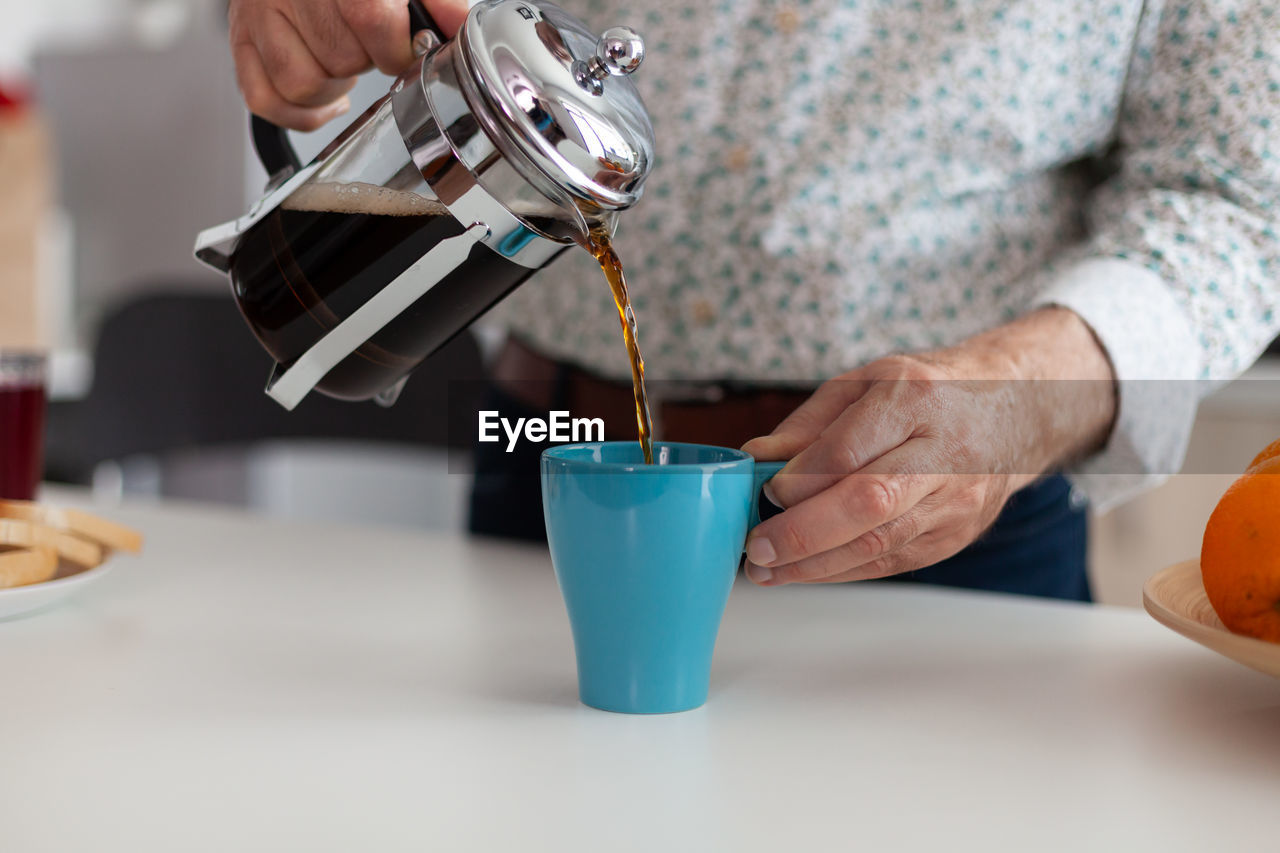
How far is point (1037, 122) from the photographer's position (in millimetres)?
794

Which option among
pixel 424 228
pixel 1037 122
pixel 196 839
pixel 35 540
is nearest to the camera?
pixel 196 839

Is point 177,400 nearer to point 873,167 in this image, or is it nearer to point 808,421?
point 873,167

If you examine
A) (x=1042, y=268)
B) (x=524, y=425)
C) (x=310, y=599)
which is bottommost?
(x=310, y=599)

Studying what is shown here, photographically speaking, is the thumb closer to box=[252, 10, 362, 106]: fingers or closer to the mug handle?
box=[252, 10, 362, 106]: fingers

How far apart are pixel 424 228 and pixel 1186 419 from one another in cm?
47

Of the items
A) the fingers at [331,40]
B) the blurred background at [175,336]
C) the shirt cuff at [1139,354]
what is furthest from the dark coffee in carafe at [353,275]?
the blurred background at [175,336]

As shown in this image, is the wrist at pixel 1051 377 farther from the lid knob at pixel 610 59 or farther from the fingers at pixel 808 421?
the lid knob at pixel 610 59

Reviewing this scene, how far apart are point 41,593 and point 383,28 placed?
335mm

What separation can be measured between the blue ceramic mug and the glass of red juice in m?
0.46

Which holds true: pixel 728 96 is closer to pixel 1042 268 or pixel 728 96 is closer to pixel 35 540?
pixel 1042 268

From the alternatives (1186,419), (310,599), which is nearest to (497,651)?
(310,599)

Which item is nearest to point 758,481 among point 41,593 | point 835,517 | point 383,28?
point 835,517

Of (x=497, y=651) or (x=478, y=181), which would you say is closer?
(x=478, y=181)

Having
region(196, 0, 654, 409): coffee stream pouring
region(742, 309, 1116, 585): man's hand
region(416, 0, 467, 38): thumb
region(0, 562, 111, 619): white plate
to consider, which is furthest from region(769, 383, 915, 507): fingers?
region(0, 562, 111, 619): white plate
